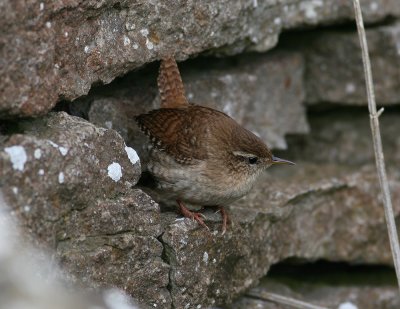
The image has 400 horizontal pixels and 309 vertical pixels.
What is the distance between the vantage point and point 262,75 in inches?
217

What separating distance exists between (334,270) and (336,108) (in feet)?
4.05

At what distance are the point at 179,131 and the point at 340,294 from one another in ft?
6.19

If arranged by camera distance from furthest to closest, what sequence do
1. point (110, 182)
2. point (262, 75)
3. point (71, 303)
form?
1. point (262, 75)
2. point (110, 182)
3. point (71, 303)

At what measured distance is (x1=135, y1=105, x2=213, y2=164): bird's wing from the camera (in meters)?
4.42

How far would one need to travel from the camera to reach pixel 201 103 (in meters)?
5.09

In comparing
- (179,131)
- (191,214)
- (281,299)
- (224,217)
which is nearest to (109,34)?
(179,131)

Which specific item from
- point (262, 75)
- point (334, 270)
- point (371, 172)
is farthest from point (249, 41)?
point (334, 270)

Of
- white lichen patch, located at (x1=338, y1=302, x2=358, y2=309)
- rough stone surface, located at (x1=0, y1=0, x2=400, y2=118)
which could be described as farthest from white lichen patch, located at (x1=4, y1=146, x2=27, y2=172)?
white lichen patch, located at (x1=338, y1=302, x2=358, y2=309)

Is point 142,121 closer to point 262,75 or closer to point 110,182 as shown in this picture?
point 110,182

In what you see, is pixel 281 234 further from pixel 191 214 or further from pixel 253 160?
pixel 191 214

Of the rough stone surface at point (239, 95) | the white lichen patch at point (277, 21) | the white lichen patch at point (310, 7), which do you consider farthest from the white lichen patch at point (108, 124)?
the white lichen patch at point (310, 7)

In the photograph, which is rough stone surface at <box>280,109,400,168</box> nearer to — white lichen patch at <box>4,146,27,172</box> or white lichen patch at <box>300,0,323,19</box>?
white lichen patch at <box>300,0,323,19</box>

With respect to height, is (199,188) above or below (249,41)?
below

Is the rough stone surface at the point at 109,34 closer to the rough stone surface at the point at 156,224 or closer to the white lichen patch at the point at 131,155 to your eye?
the rough stone surface at the point at 156,224
